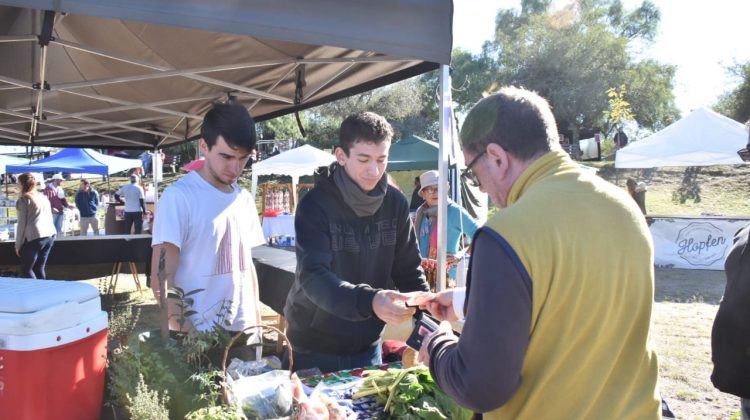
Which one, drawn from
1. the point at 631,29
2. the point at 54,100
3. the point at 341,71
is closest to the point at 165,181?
the point at 54,100

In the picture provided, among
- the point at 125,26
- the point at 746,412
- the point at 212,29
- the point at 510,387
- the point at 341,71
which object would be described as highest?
the point at 125,26

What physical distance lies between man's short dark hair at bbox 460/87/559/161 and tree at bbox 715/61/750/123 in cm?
3424

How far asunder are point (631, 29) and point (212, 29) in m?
51.5

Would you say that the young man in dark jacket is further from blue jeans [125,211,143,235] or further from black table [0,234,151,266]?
blue jeans [125,211,143,235]

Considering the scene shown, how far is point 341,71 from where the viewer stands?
3.29 m

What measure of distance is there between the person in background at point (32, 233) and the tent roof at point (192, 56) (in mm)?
984

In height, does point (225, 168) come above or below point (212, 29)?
below

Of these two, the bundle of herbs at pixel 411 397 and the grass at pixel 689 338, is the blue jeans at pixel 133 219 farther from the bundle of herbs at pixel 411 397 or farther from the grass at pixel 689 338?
the bundle of herbs at pixel 411 397

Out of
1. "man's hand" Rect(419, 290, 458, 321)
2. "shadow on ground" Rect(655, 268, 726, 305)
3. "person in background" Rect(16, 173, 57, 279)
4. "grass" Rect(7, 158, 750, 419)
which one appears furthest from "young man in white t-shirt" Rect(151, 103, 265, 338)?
"shadow on ground" Rect(655, 268, 726, 305)

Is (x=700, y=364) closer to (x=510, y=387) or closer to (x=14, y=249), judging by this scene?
(x=510, y=387)

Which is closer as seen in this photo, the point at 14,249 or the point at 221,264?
the point at 221,264

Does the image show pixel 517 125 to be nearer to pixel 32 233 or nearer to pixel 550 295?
pixel 550 295

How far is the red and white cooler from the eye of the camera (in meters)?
1.31

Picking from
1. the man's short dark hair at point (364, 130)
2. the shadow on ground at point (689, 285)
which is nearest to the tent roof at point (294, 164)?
the shadow on ground at point (689, 285)
